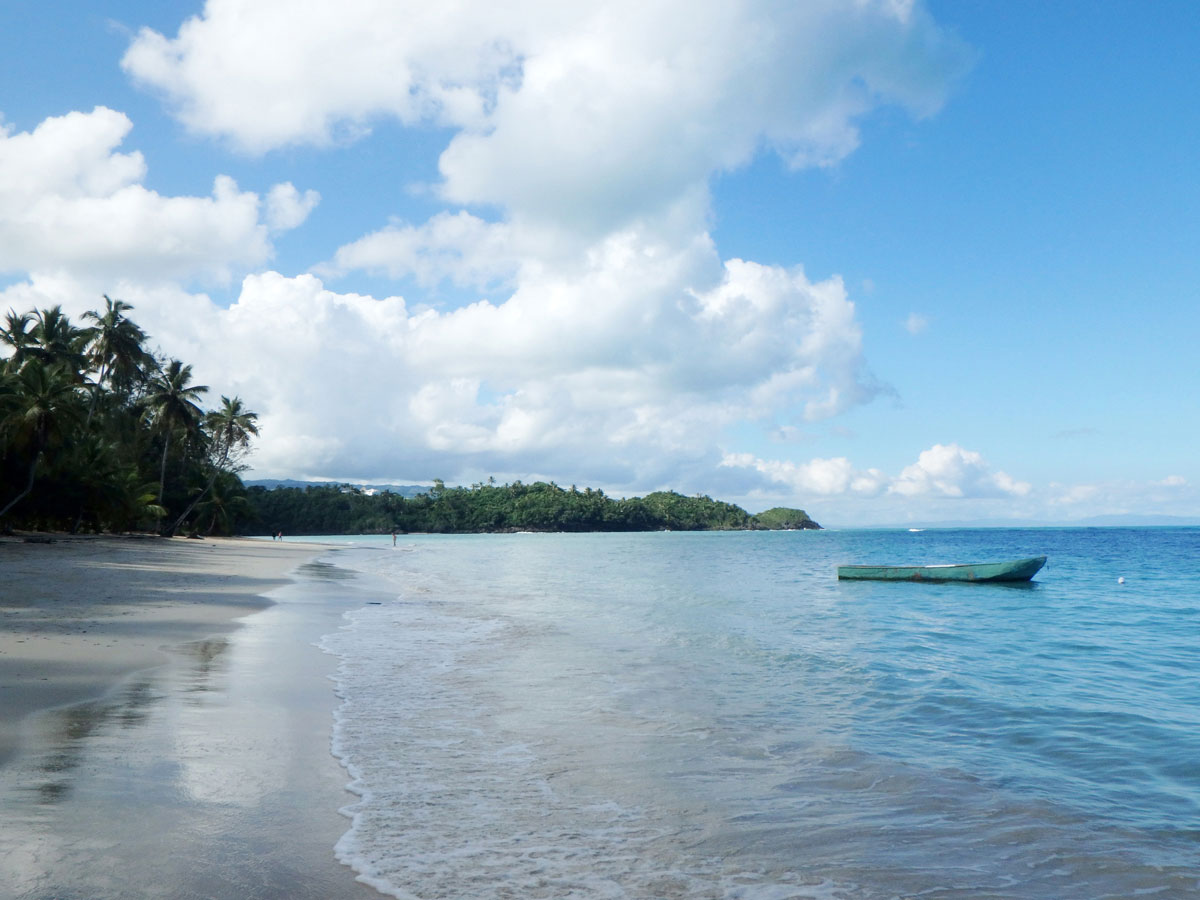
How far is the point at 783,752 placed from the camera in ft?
26.8

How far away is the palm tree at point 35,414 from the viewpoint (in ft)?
131

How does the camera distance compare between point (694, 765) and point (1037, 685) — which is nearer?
point (694, 765)

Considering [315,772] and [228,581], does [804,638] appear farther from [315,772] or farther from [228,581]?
[228,581]

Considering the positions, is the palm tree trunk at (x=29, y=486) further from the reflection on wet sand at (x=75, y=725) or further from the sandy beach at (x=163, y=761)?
the reflection on wet sand at (x=75, y=725)

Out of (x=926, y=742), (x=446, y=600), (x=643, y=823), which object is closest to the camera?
(x=643, y=823)

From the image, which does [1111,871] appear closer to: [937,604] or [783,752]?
[783,752]

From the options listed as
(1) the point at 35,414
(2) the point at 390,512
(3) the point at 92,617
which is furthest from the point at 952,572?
(2) the point at 390,512

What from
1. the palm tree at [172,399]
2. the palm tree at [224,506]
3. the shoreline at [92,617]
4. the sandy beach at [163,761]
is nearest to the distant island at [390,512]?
the palm tree at [224,506]

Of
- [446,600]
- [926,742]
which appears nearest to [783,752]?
[926,742]

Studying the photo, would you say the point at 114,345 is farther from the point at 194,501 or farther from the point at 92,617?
the point at 92,617

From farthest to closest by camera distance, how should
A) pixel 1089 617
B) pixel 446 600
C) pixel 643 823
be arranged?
pixel 446 600
pixel 1089 617
pixel 643 823

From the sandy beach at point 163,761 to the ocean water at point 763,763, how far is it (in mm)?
360

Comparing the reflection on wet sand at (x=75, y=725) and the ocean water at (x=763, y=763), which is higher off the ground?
the reflection on wet sand at (x=75, y=725)

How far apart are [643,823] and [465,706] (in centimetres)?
419
